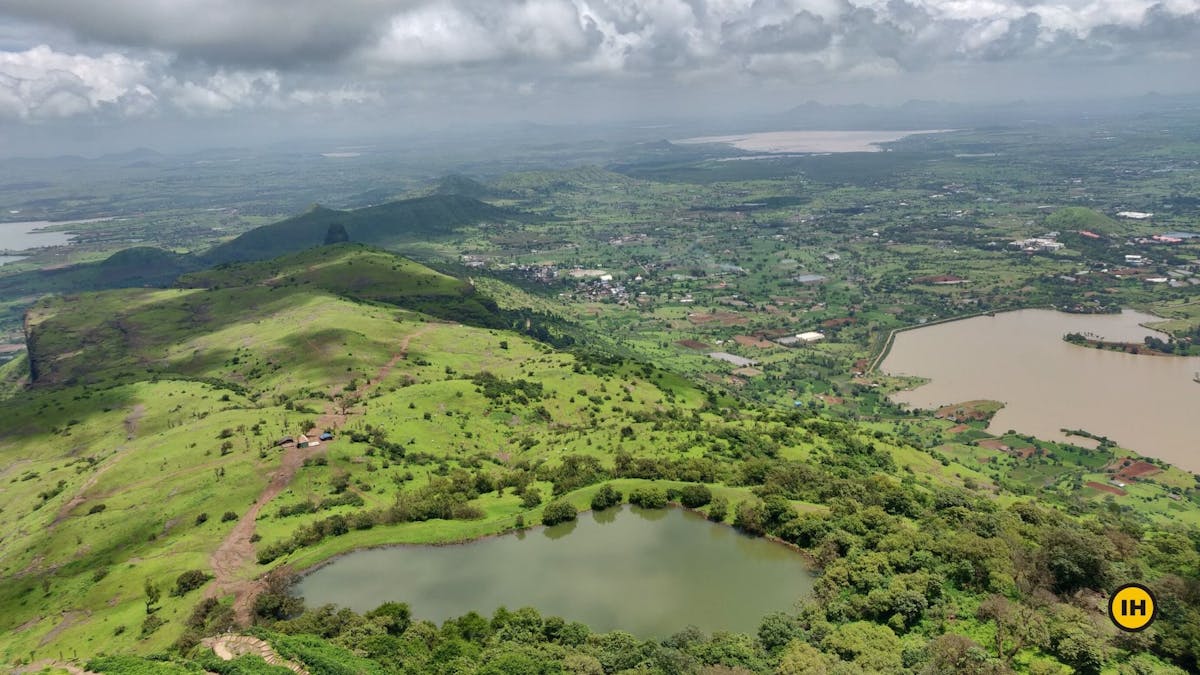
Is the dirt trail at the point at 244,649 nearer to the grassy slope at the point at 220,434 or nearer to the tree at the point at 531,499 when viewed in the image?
the grassy slope at the point at 220,434

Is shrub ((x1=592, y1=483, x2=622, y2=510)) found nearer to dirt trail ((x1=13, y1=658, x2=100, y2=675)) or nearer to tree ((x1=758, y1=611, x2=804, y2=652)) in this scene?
tree ((x1=758, y1=611, x2=804, y2=652))

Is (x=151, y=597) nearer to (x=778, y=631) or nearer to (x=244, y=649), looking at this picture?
(x=244, y=649)

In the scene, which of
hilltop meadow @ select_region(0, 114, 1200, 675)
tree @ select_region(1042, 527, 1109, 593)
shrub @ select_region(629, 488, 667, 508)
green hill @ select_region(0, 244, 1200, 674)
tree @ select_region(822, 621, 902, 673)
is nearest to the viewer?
tree @ select_region(822, 621, 902, 673)

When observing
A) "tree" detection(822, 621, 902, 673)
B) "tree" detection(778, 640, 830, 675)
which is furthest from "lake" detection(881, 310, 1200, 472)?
"tree" detection(778, 640, 830, 675)

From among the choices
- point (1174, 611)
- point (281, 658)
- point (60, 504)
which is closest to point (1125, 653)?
point (1174, 611)

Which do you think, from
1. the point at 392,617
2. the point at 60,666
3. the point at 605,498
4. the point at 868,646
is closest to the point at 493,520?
the point at 605,498

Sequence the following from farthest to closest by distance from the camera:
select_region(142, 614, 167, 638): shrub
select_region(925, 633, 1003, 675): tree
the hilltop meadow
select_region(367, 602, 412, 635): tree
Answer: select_region(142, 614, 167, 638): shrub, select_region(367, 602, 412, 635): tree, the hilltop meadow, select_region(925, 633, 1003, 675): tree

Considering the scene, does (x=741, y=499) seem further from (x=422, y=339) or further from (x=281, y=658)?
(x=422, y=339)
